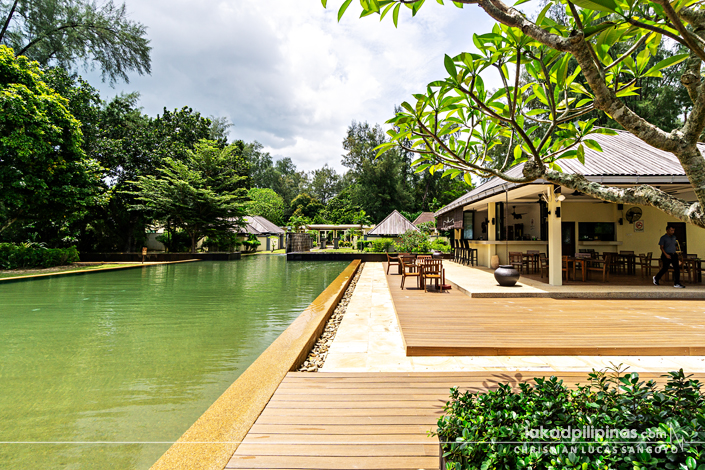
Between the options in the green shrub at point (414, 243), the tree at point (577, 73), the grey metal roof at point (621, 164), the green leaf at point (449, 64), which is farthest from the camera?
the green shrub at point (414, 243)

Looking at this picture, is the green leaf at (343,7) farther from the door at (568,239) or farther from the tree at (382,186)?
the tree at (382,186)

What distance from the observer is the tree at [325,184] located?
54.4 meters

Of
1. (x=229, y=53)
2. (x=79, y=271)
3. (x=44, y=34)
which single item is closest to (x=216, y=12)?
(x=229, y=53)

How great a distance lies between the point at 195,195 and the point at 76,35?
1030cm

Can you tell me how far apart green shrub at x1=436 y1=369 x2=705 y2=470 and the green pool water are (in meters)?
2.06

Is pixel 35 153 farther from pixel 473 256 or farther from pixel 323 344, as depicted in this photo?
pixel 473 256

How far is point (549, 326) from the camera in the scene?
456 cm

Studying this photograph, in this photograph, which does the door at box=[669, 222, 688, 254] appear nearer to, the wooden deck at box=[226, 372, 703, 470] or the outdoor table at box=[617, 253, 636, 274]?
the outdoor table at box=[617, 253, 636, 274]

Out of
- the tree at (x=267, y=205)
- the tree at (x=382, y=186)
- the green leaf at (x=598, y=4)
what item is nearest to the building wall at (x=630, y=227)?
the green leaf at (x=598, y=4)

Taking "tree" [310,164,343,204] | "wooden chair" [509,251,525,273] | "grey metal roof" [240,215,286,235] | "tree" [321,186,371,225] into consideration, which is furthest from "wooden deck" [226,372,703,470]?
"tree" [310,164,343,204]

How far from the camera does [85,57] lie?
19328 millimetres

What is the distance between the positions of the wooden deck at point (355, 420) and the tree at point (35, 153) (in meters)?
16.1

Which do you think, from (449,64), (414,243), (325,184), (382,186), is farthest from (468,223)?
(325,184)

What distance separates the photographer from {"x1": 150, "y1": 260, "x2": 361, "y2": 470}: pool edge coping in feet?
6.07
